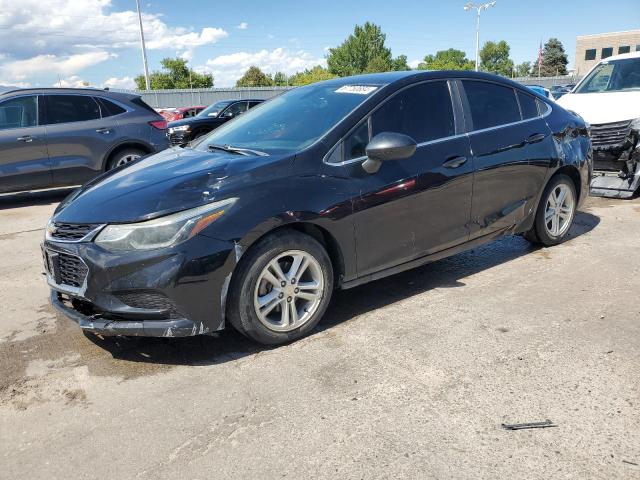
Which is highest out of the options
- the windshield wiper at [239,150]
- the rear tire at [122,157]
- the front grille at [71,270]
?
the windshield wiper at [239,150]

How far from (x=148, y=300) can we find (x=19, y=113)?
22.2ft

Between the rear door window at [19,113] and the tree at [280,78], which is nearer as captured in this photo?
the rear door window at [19,113]

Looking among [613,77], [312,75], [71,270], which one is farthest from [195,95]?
[312,75]

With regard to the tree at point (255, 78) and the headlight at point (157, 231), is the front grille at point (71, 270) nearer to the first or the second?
the headlight at point (157, 231)

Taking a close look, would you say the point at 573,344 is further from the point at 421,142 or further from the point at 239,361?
the point at 239,361

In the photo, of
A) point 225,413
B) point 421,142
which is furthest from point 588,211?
point 225,413

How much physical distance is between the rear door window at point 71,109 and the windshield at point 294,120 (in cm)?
517

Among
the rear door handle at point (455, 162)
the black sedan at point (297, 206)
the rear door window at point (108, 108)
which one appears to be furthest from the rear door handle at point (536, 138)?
the rear door window at point (108, 108)

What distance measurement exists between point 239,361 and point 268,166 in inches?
47.2

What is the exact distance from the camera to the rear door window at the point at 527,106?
4965 millimetres

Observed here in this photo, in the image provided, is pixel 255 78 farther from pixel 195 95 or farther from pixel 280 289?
pixel 280 289

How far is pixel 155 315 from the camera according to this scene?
3125 millimetres

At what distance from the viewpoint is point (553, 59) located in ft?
384

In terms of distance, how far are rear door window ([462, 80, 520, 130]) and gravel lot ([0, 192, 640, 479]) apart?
4.44ft
